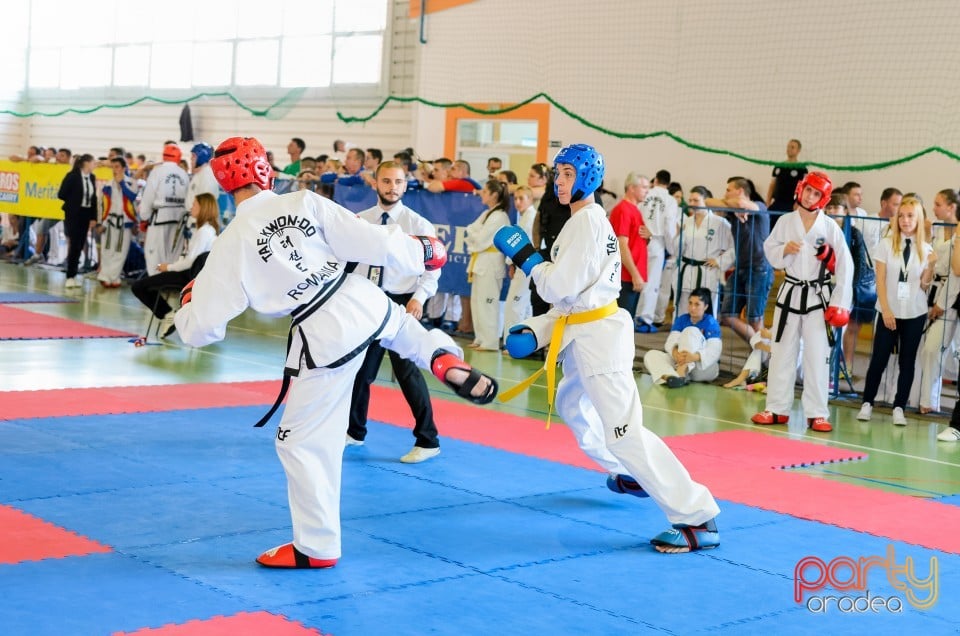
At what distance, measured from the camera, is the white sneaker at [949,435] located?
843 centimetres

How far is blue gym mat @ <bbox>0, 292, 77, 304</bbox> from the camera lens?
13719mm

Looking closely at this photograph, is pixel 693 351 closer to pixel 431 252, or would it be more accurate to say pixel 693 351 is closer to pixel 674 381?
pixel 674 381

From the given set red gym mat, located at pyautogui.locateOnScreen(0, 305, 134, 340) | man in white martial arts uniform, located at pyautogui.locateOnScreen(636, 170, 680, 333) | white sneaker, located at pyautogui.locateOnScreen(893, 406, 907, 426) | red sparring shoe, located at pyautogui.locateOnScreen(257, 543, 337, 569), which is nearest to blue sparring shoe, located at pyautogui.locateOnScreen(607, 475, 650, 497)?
red sparring shoe, located at pyautogui.locateOnScreen(257, 543, 337, 569)

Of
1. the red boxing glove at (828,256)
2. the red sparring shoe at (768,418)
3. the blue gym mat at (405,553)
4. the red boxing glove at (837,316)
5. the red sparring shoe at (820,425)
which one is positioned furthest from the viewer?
the red sparring shoe at (768,418)

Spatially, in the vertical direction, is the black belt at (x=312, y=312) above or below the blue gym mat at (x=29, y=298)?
above

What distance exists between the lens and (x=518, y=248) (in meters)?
5.26

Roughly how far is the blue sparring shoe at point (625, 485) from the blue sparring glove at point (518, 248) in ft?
4.31

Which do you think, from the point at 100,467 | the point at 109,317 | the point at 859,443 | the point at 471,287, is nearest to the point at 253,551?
the point at 100,467

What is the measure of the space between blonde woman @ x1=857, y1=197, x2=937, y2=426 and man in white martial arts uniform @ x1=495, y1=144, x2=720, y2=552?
4.56 m

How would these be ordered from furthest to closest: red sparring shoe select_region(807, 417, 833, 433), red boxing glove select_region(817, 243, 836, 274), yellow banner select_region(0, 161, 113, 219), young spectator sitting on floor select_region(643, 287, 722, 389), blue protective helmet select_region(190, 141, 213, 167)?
yellow banner select_region(0, 161, 113, 219), blue protective helmet select_region(190, 141, 213, 167), young spectator sitting on floor select_region(643, 287, 722, 389), red sparring shoe select_region(807, 417, 833, 433), red boxing glove select_region(817, 243, 836, 274)

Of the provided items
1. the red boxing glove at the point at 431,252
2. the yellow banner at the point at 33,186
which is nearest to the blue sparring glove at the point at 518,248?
the red boxing glove at the point at 431,252

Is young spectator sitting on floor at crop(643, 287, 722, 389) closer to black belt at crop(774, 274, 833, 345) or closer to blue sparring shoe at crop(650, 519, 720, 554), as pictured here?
black belt at crop(774, 274, 833, 345)

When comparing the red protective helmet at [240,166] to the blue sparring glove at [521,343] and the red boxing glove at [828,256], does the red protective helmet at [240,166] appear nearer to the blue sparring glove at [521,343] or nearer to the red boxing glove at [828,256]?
the blue sparring glove at [521,343]

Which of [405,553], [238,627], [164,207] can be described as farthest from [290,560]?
[164,207]
